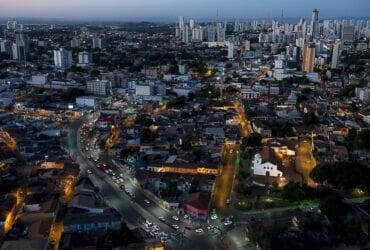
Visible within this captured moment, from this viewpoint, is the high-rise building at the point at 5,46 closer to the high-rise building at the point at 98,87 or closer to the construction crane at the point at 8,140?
the high-rise building at the point at 98,87

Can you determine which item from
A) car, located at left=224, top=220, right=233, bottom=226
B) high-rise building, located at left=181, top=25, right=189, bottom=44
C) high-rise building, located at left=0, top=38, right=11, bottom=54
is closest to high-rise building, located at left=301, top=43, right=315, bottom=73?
high-rise building, located at left=181, top=25, right=189, bottom=44

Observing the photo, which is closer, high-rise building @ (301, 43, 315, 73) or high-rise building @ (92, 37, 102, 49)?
high-rise building @ (301, 43, 315, 73)

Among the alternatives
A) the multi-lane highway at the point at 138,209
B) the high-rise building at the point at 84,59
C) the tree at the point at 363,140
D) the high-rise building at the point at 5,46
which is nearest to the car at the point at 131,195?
the multi-lane highway at the point at 138,209

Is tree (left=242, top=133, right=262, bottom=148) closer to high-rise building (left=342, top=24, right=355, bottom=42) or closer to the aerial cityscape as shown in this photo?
the aerial cityscape

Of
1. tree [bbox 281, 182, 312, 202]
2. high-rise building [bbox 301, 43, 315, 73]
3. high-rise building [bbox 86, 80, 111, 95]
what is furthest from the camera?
high-rise building [bbox 301, 43, 315, 73]

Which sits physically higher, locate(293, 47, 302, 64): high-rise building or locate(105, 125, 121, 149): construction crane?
locate(293, 47, 302, 64): high-rise building

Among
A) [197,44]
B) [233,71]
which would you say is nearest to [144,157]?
[233,71]

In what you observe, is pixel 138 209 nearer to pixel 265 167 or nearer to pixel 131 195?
pixel 131 195
